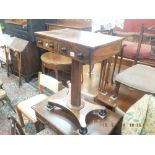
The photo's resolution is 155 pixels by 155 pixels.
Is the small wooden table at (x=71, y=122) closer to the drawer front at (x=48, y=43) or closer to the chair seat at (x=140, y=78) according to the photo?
the chair seat at (x=140, y=78)

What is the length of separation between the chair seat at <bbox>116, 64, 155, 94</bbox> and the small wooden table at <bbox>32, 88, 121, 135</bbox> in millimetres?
283

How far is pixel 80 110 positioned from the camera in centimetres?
127

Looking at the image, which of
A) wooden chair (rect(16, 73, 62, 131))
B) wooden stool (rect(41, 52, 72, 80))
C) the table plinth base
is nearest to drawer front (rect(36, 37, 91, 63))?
the table plinth base

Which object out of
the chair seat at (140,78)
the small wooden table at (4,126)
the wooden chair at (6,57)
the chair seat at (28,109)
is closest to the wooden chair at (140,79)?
the chair seat at (140,78)

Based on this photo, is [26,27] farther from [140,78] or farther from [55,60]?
[140,78]

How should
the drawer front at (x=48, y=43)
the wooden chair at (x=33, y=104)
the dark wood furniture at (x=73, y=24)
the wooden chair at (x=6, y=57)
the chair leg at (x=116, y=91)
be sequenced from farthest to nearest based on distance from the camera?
1. the wooden chair at (x=6, y=57)
2. the dark wood furniture at (x=73, y=24)
3. the wooden chair at (x=33, y=104)
4. the chair leg at (x=116, y=91)
5. the drawer front at (x=48, y=43)

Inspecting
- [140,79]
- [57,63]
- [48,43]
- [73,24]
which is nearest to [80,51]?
[48,43]

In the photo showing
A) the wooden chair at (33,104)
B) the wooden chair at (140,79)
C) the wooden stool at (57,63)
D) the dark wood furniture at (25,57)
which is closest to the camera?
the wooden chair at (140,79)

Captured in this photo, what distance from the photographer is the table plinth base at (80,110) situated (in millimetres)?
1145

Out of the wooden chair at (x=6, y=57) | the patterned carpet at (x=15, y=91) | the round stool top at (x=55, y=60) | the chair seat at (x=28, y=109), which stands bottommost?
the patterned carpet at (x=15, y=91)

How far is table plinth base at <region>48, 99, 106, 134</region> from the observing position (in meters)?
1.14
